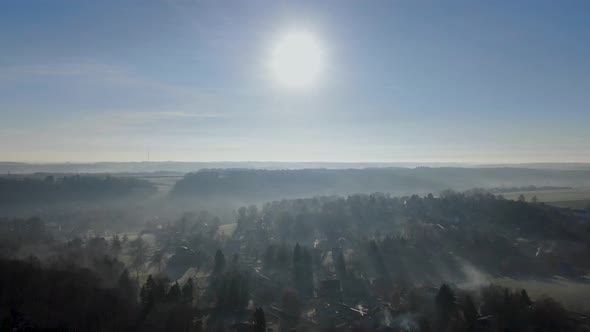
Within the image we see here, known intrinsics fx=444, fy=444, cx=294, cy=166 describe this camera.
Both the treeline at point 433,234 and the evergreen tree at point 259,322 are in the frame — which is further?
the treeline at point 433,234

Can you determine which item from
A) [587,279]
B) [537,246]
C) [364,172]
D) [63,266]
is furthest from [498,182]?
[63,266]

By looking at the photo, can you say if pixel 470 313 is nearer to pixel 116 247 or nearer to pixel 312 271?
pixel 312 271

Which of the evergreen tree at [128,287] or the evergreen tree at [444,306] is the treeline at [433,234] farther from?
the evergreen tree at [128,287]

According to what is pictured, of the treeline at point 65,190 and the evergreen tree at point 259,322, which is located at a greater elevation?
the treeline at point 65,190

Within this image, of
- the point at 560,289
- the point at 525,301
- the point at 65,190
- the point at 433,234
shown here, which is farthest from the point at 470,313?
the point at 65,190

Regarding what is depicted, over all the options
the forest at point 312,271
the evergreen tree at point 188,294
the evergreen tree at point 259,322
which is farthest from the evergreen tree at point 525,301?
the evergreen tree at point 188,294

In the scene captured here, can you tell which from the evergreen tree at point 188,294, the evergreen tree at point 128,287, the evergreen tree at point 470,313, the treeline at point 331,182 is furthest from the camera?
the treeline at point 331,182

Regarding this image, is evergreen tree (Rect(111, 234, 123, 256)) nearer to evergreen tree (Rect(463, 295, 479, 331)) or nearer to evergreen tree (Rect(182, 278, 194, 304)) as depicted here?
evergreen tree (Rect(182, 278, 194, 304))
